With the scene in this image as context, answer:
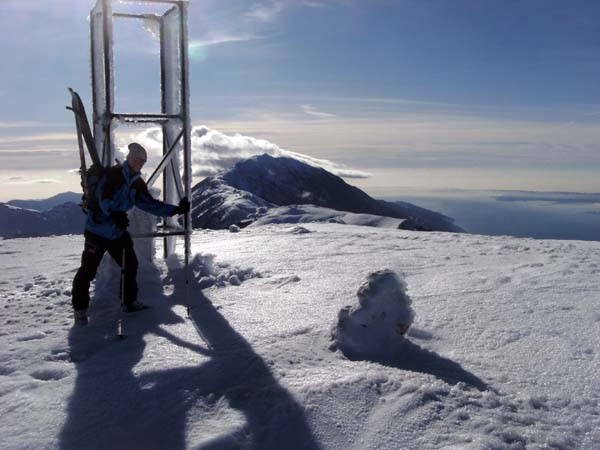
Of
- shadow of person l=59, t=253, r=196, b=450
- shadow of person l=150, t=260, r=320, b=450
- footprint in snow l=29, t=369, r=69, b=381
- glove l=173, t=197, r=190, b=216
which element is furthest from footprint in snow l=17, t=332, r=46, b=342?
glove l=173, t=197, r=190, b=216

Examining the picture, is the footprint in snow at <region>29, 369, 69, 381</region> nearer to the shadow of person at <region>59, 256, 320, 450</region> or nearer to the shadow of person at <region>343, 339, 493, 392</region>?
the shadow of person at <region>59, 256, 320, 450</region>

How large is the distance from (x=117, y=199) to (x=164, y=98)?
3.79m

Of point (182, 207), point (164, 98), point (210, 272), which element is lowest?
point (210, 272)

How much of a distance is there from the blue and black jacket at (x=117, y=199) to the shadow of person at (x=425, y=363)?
2937 millimetres

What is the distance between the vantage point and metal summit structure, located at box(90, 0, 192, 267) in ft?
22.9

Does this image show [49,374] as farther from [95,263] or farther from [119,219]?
[119,219]

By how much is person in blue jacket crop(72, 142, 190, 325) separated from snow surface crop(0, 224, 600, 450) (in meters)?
0.48

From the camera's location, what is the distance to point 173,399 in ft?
11.3

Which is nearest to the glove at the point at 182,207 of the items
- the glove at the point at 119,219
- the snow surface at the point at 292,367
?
the glove at the point at 119,219

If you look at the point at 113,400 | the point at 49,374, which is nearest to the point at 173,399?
the point at 113,400

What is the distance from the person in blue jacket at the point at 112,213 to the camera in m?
5.31

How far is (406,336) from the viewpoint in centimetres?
484

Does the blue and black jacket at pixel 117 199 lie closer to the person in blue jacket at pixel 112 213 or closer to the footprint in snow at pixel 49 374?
the person in blue jacket at pixel 112 213

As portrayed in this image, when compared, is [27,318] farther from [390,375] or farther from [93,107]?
[390,375]
